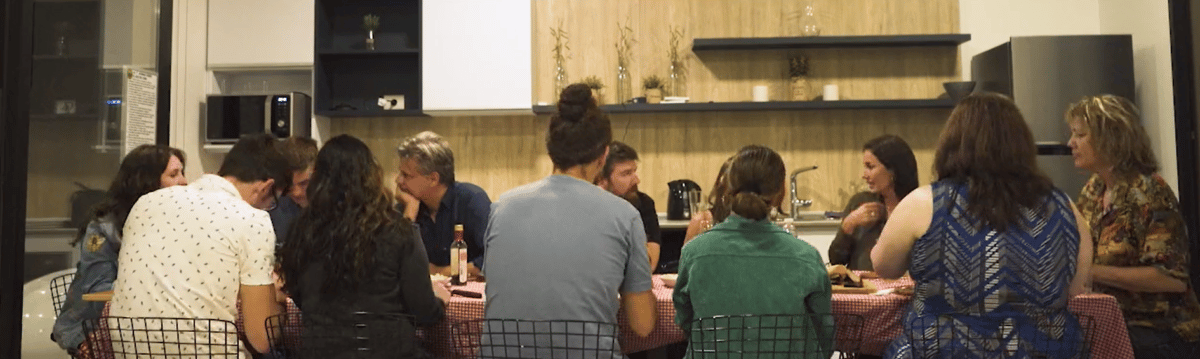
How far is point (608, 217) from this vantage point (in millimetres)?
2078

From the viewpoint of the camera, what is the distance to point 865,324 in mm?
2381

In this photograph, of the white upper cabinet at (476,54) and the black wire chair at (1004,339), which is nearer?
the black wire chair at (1004,339)

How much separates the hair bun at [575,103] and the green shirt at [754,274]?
1.33 feet

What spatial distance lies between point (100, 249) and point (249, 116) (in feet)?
8.02

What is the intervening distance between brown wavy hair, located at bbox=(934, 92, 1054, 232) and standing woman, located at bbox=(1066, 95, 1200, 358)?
2.09 ft

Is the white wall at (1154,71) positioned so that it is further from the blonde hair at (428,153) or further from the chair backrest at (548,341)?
the chair backrest at (548,341)

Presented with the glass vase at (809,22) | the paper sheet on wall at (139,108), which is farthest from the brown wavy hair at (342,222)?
the glass vase at (809,22)

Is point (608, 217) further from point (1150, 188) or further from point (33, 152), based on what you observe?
point (33, 152)

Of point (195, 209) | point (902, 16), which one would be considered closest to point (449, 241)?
point (195, 209)

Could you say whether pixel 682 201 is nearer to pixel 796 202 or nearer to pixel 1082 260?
pixel 796 202

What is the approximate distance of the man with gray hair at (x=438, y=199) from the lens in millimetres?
3113

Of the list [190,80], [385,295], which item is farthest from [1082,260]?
[190,80]

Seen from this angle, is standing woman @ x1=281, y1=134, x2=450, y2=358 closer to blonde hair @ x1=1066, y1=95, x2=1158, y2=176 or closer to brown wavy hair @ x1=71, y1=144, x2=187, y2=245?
brown wavy hair @ x1=71, y1=144, x2=187, y2=245

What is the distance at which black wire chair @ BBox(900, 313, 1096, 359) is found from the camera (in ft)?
6.57
